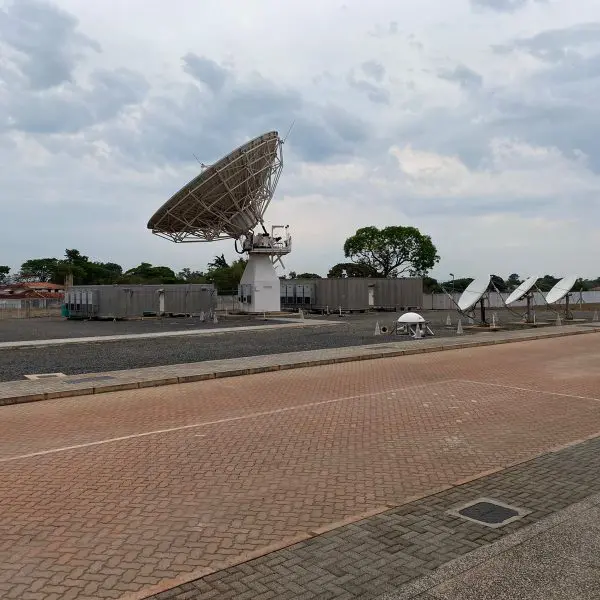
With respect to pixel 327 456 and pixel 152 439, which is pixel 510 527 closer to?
pixel 327 456

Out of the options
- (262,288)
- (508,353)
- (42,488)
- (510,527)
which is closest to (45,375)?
(42,488)

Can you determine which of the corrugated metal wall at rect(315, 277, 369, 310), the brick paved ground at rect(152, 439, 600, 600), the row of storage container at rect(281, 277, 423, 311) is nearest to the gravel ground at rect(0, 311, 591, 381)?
the brick paved ground at rect(152, 439, 600, 600)

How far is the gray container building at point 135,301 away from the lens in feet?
145

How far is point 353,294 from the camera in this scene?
51625 mm

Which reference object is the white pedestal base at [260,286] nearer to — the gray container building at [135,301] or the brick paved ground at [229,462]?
the gray container building at [135,301]

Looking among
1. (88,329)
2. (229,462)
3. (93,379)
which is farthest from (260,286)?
(229,462)

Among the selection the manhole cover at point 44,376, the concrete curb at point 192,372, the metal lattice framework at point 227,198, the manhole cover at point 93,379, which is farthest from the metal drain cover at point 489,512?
the metal lattice framework at point 227,198

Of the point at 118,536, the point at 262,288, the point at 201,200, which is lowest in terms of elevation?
the point at 118,536

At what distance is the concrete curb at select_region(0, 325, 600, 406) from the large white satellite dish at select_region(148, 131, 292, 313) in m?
22.7

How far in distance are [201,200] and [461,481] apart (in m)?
37.1

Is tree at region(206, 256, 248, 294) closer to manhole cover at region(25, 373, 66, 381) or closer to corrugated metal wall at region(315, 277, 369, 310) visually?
corrugated metal wall at region(315, 277, 369, 310)

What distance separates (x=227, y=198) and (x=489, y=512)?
3842cm

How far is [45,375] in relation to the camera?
14.6 meters

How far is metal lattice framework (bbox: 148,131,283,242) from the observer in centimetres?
3943
